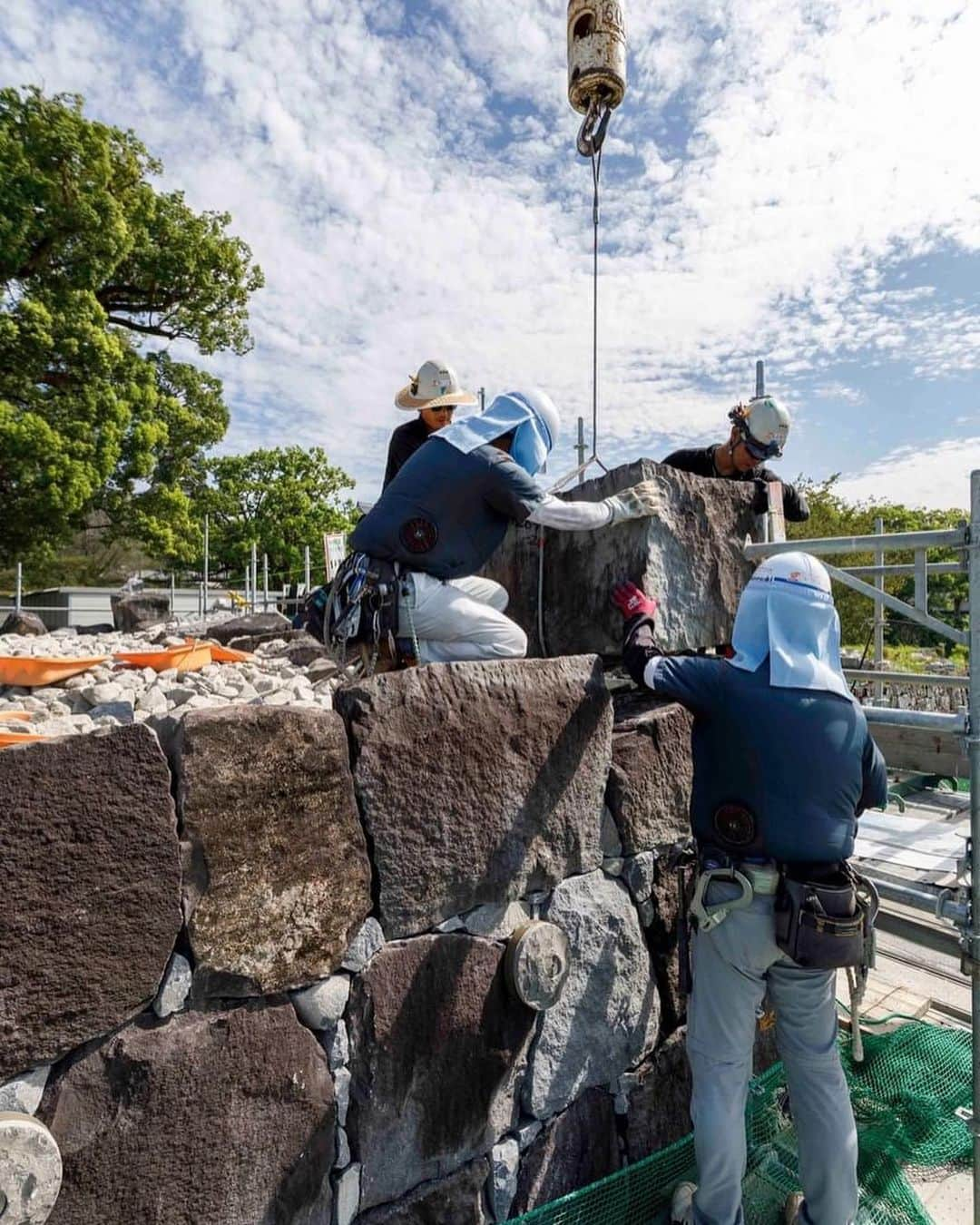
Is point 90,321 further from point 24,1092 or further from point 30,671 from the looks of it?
point 24,1092

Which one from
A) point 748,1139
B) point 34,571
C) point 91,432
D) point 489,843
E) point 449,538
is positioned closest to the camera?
point 489,843

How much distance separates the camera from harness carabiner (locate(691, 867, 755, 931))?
6.78 feet

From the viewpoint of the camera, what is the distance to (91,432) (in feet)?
46.6

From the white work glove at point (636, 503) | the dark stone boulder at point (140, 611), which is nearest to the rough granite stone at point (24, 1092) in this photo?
the white work glove at point (636, 503)

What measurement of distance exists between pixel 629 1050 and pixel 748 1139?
70cm

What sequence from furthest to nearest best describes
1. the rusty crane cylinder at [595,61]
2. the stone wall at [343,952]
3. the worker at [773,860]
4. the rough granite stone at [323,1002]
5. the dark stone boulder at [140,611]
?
the dark stone boulder at [140,611], the rusty crane cylinder at [595,61], the worker at [773,860], the rough granite stone at [323,1002], the stone wall at [343,952]

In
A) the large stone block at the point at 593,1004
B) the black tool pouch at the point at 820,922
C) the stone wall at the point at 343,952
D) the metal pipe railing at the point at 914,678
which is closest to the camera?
the stone wall at the point at 343,952

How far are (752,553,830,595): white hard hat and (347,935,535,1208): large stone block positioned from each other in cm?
136

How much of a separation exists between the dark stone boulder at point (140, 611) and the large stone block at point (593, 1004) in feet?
34.8

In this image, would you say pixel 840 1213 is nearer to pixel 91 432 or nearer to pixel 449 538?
pixel 449 538

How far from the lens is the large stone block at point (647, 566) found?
264 cm

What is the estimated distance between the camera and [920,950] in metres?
4.53

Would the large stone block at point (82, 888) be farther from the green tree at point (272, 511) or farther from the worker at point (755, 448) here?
the green tree at point (272, 511)

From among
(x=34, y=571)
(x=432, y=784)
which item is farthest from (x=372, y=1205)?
(x=34, y=571)
